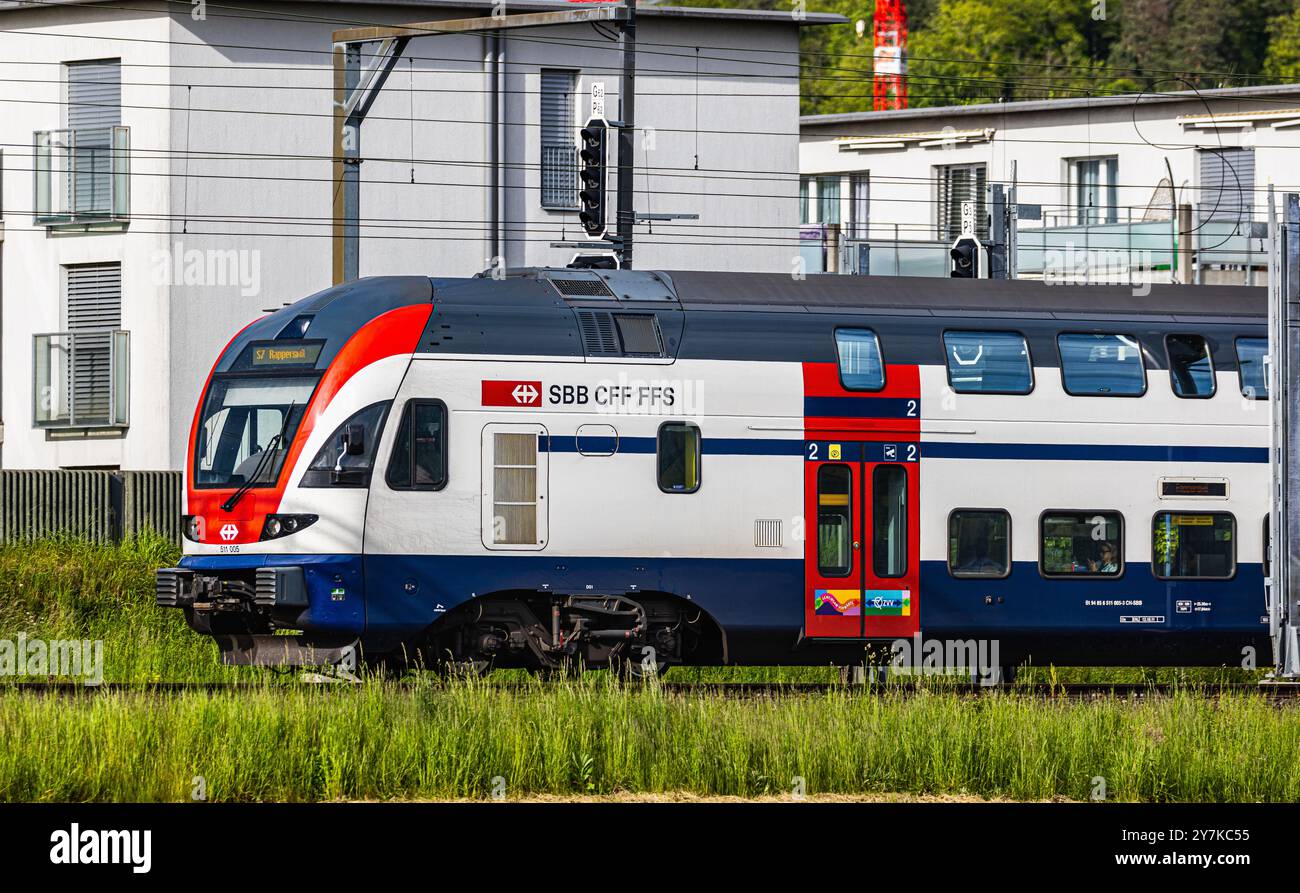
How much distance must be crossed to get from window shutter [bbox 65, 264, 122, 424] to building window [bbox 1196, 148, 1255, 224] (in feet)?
74.8

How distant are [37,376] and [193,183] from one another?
403 cm

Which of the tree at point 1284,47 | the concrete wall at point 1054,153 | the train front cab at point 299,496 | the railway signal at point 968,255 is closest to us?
the train front cab at point 299,496

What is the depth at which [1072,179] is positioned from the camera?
152 feet

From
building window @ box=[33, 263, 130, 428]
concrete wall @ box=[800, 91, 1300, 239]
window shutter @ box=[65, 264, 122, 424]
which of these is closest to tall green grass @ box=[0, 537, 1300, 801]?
building window @ box=[33, 263, 130, 428]

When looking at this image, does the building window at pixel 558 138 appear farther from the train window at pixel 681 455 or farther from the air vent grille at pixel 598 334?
the train window at pixel 681 455

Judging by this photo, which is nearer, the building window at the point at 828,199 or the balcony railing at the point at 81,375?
the balcony railing at the point at 81,375

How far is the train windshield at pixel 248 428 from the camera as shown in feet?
59.8

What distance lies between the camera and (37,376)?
32.5m

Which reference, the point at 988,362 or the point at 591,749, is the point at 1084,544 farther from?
the point at 591,749

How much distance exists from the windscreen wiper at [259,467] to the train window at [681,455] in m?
3.41

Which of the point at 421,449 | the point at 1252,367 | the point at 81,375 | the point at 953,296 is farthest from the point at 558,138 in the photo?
the point at 421,449

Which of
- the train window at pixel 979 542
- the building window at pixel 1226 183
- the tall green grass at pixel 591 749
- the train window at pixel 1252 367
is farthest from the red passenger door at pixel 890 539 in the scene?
the building window at pixel 1226 183
